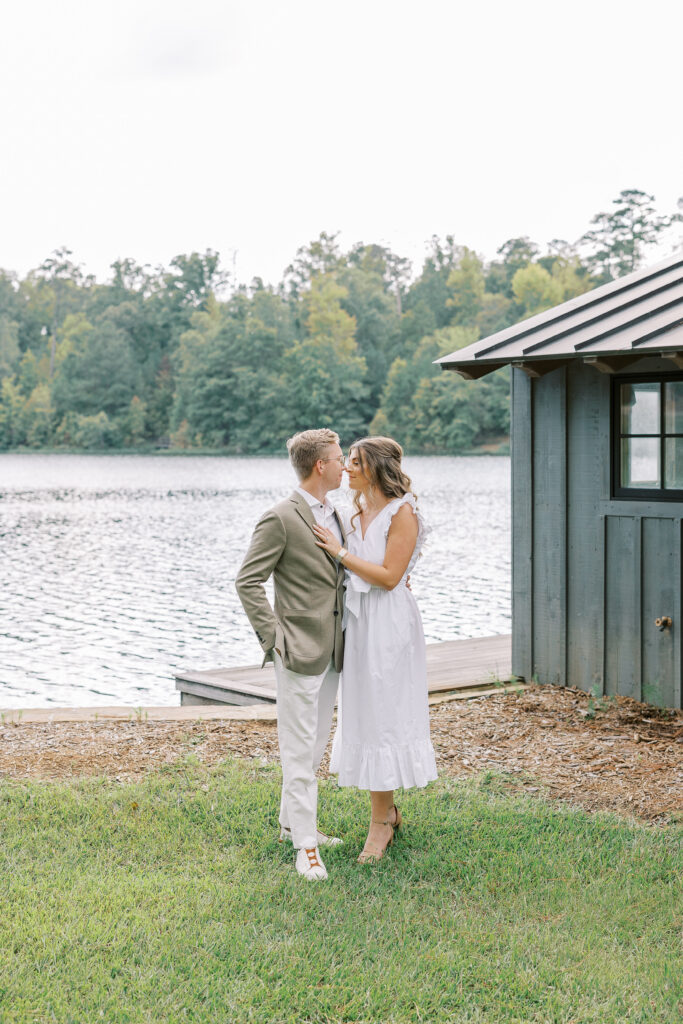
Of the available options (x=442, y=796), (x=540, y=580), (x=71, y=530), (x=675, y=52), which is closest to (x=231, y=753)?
(x=442, y=796)

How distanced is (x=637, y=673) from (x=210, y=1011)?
473 centimetres

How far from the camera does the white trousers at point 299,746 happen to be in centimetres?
448

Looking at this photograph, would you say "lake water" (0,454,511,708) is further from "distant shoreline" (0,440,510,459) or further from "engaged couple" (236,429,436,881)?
"distant shoreline" (0,440,510,459)

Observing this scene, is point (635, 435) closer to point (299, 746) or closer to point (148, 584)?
point (299, 746)

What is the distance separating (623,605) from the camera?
295 inches

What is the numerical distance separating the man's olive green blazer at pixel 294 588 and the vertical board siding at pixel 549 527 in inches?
142

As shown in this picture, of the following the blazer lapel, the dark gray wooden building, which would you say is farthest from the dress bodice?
the dark gray wooden building

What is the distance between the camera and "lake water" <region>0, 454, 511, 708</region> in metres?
13.1

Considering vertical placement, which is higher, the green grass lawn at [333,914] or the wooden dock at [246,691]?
the green grass lawn at [333,914]

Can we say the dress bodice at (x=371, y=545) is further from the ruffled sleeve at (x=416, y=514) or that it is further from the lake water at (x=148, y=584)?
the lake water at (x=148, y=584)

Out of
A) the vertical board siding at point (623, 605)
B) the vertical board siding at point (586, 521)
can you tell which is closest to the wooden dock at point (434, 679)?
the vertical board siding at point (586, 521)

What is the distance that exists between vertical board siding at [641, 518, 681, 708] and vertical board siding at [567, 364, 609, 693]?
334 millimetres

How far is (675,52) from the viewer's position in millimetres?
58406

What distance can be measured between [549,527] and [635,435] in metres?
0.93
